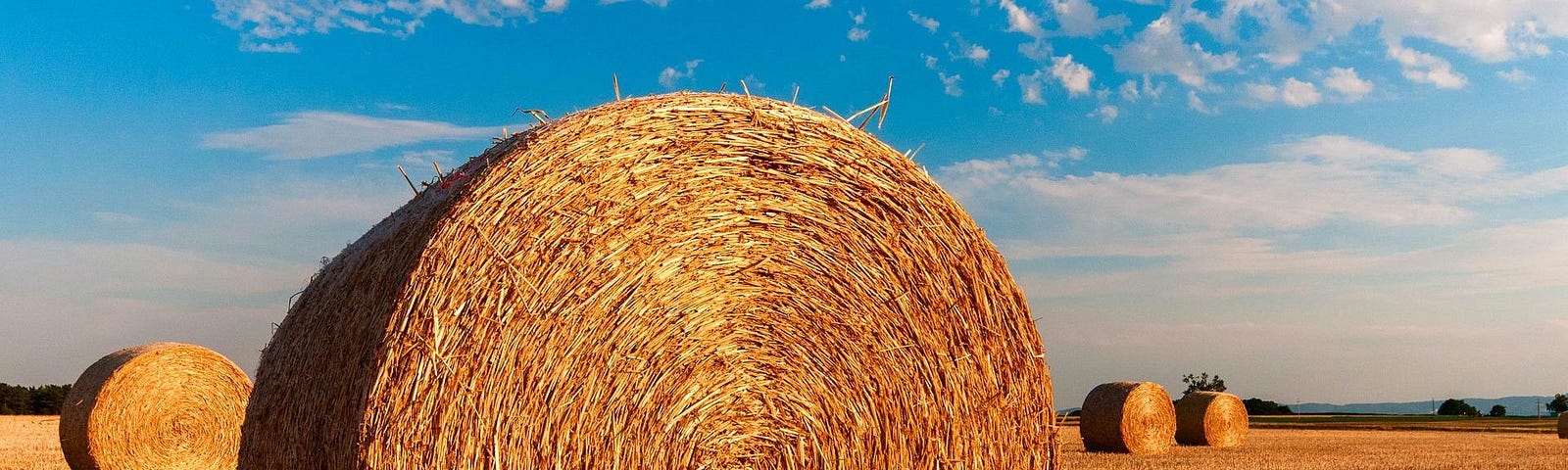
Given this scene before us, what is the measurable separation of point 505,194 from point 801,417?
1.48 meters

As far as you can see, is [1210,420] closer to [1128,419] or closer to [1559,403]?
[1128,419]

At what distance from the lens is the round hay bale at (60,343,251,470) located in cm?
1118

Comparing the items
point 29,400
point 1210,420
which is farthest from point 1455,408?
point 29,400

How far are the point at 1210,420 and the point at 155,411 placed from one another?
14.5 metres

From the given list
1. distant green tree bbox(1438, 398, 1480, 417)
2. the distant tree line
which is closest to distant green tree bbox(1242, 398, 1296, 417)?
distant green tree bbox(1438, 398, 1480, 417)

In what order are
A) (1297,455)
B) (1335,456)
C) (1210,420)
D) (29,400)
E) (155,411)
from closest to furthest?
(155,411) < (1335,456) < (1297,455) < (1210,420) < (29,400)

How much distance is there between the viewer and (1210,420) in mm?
18203

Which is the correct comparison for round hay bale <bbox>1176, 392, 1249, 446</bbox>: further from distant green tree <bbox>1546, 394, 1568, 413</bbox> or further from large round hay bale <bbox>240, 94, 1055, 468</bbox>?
distant green tree <bbox>1546, 394, 1568, 413</bbox>

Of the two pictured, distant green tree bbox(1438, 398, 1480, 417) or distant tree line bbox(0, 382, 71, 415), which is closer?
distant tree line bbox(0, 382, 71, 415)

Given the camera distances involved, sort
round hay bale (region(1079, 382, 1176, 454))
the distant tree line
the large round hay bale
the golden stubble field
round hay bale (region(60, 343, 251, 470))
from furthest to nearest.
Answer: the distant tree line, round hay bale (region(1079, 382, 1176, 454)), the golden stubble field, round hay bale (region(60, 343, 251, 470)), the large round hay bale

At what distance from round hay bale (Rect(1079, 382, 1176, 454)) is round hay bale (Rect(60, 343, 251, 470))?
10451 millimetres

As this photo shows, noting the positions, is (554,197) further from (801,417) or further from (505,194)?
(801,417)

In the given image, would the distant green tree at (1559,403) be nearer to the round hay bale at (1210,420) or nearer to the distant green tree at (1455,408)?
the distant green tree at (1455,408)

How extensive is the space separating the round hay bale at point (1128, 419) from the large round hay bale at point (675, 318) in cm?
1098
